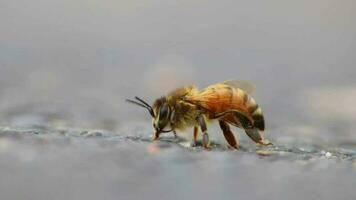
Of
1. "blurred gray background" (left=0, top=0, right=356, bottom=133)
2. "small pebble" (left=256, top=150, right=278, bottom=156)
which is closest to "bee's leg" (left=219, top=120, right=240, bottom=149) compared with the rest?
"small pebble" (left=256, top=150, right=278, bottom=156)

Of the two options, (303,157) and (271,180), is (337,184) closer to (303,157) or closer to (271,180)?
(271,180)

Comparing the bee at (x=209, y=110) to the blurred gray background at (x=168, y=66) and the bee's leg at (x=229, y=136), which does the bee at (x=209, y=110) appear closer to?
the bee's leg at (x=229, y=136)

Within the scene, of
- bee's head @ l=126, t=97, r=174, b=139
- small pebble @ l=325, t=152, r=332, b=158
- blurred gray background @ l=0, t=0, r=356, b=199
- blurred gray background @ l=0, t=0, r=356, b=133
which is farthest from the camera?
blurred gray background @ l=0, t=0, r=356, b=133

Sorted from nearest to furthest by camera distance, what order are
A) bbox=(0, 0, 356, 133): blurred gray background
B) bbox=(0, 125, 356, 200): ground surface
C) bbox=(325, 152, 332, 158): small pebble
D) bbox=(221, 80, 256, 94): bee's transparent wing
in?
bbox=(0, 125, 356, 200): ground surface
bbox=(325, 152, 332, 158): small pebble
bbox=(221, 80, 256, 94): bee's transparent wing
bbox=(0, 0, 356, 133): blurred gray background

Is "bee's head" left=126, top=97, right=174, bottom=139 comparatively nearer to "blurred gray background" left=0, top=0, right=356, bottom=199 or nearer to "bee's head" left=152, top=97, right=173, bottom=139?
"bee's head" left=152, top=97, right=173, bottom=139

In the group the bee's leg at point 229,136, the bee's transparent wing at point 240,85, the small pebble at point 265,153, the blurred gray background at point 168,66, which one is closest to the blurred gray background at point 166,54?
the blurred gray background at point 168,66

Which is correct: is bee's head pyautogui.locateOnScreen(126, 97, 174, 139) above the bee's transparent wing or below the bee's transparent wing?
below

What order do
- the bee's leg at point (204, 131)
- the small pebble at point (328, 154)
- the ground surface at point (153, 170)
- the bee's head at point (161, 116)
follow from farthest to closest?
the bee's head at point (161, 116) < the bee's leg at point (204, 131) < the small pebble at point (328, 154) < the ground surface at point (153, 170)

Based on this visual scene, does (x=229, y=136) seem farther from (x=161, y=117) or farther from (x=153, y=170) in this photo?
(x=153, y=170)
